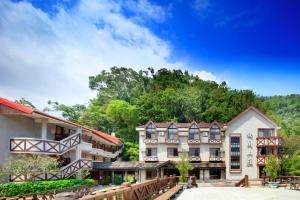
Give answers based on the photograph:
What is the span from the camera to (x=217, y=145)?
4806 centimetres

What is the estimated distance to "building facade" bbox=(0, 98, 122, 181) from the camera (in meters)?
24.8

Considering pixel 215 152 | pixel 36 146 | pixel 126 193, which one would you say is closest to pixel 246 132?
pixel 215 152

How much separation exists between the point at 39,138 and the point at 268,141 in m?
27.9

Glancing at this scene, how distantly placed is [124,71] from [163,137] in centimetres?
3181

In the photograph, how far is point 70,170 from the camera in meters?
30.4

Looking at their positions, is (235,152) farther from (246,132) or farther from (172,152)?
(172,152)

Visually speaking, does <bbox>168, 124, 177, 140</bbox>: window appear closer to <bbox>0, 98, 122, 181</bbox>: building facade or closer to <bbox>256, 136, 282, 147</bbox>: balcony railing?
<bbox>256, 136, 282, 147</bbox>: balcony railing

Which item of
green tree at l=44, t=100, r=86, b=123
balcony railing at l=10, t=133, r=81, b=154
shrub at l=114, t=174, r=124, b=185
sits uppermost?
green tree at l=44, t=100, r=86, b=123

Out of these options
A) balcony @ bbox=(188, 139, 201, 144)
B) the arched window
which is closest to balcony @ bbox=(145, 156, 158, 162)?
the arched window

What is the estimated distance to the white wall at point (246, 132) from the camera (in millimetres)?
45219

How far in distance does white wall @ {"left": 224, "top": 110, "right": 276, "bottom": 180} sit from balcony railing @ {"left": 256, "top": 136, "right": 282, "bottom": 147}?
70 centimetres

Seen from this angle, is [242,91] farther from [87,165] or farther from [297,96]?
[87,165]

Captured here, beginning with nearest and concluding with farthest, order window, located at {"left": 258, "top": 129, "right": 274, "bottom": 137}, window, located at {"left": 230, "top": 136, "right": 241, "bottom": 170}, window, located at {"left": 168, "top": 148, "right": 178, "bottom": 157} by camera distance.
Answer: window, located at {"left": 258, "top": 129, "right": 274, "bottom": 137}
window, located at {"left": 230, "top": 136, "right": 241, "bottom": 170}
window, located at {"left": 168, "top": 148, "right": 178, "bottom": 157}

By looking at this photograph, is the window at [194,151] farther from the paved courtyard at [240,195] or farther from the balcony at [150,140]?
the paved courtyard at [240,195]
